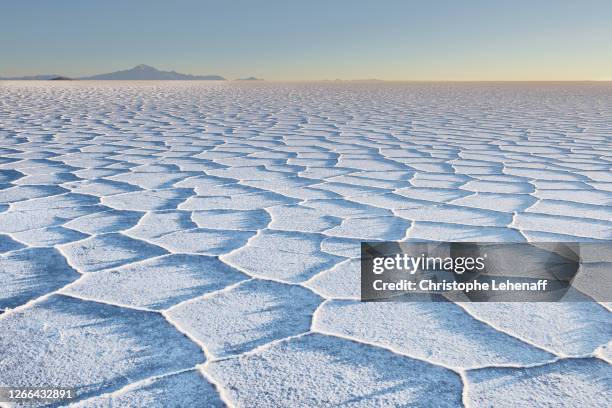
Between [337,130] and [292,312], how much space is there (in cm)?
417

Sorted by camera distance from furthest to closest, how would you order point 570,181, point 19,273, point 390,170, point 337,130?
point 337,130 < point 390,170 < point 570,181 < point 19,273

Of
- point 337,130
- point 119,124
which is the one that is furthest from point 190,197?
point 119,124

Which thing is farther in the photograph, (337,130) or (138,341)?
(337,130)

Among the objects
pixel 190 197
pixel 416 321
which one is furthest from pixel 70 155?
pixel 416 321

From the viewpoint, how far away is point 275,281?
161cm

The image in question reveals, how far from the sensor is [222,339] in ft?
4.24

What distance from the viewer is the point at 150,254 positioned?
5.95 feet

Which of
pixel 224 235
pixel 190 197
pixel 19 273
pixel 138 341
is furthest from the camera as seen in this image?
pixel 190 197

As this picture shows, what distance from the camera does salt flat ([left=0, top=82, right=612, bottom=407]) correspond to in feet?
3.74

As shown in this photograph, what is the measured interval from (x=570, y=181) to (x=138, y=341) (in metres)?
2.22

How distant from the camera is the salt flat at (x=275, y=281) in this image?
1.14 metres

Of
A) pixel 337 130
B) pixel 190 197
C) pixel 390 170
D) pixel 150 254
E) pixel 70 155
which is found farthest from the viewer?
pixel 337 130

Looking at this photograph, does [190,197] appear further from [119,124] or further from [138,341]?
[119,124]

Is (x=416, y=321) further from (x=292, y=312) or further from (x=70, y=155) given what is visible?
(x=70, y=155)
